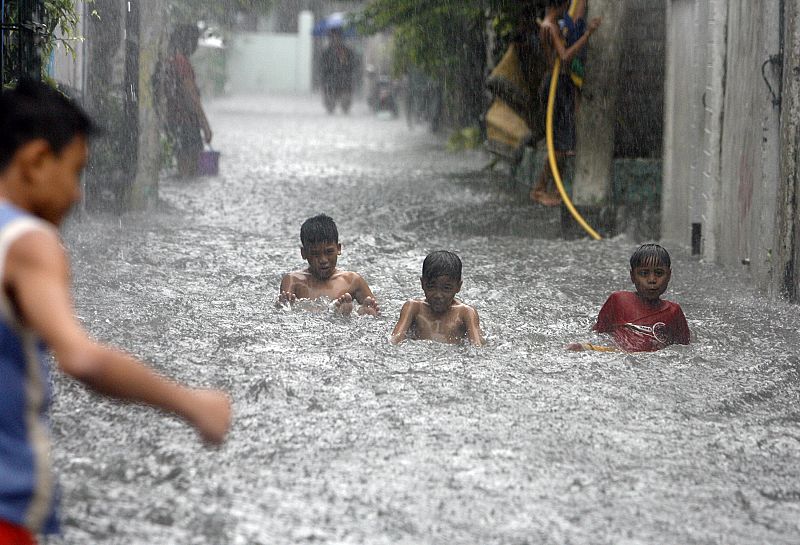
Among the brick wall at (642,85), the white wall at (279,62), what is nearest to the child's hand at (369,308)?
the brick wall at (642,85)

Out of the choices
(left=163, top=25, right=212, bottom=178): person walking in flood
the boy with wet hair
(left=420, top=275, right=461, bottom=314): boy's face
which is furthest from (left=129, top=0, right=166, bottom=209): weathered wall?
the boy with wet hair

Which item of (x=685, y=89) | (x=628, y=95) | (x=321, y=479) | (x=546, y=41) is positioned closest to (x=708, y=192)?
(x=685, y=89)

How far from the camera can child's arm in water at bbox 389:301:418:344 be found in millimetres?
6832

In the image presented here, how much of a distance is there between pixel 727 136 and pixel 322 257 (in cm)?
374

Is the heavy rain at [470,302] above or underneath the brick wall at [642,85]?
underneath

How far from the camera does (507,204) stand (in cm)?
1430

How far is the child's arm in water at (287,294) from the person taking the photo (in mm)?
7699

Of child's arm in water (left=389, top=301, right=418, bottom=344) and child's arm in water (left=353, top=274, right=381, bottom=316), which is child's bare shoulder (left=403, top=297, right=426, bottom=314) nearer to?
child's arm in water (left=389, top=301, right=418, bottom=344)

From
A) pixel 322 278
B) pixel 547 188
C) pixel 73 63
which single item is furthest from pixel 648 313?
pixel 547 188

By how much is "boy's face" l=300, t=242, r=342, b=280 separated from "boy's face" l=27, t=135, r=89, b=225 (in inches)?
196

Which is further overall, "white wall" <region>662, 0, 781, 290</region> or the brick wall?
the brick wall

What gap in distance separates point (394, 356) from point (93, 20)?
6.21 m

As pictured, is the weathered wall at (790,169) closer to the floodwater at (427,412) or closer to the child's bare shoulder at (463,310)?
the floodwater at (427,412)

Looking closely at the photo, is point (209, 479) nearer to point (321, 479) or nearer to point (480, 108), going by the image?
point (321, 479)
